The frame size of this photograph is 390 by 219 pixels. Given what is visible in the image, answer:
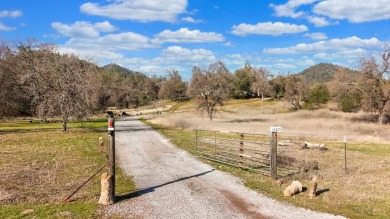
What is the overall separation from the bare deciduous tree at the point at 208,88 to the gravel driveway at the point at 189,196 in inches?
1138

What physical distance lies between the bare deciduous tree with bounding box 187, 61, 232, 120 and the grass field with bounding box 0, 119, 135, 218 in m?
24.0

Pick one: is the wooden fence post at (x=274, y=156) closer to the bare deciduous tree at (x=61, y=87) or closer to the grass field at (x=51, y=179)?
the grass field at (x=51, y=179)

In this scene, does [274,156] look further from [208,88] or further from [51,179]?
[208,88]

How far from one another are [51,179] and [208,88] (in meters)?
34.7

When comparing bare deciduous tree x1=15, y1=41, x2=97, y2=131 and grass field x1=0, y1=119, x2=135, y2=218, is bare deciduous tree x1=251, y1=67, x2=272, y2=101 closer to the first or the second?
bare deciduous tree x1=15, y1=41, x2=97, y2=131

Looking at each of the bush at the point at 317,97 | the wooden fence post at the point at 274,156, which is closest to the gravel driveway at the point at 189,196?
the wooden fence post at the point at 274,156

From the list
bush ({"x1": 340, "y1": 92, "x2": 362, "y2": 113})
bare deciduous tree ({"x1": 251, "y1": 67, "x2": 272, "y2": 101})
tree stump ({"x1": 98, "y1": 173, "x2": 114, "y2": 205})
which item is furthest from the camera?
bare deciduous tree ({"x1": 251, "y1": 67, "x2": 272, "y2": 101})

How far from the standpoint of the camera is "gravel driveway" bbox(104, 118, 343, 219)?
11031mm

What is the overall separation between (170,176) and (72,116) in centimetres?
2175

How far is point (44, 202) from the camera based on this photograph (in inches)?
470

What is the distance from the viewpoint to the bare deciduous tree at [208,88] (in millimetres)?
48812

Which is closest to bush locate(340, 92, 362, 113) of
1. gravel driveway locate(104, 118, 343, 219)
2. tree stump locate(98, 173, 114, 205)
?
gravel driveway locate(104, 118, 343, 219)

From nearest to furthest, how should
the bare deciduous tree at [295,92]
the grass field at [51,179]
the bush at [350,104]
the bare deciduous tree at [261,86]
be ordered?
the grass field at [51,179] < the bush at [350,104] < the bare deciduous tree at [295,92] < the bare deciduous tree at [261,86]

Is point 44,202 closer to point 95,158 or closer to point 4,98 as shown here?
point 95,158
